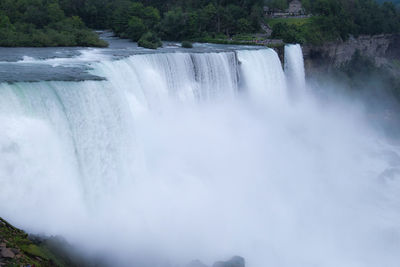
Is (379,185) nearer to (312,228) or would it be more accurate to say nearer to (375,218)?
(375,218)

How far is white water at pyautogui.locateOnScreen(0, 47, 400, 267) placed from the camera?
1132 cm

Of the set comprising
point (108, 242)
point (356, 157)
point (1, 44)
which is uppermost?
point (1, 44)

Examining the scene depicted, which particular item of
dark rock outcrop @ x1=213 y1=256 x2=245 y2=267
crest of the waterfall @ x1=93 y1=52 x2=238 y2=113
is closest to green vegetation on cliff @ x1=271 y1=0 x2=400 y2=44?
crest of the waterfall @ x1=93 y1=52 x2=238 y2=113

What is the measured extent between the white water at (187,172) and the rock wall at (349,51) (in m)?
8.86

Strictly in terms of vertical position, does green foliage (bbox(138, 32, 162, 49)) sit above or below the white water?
above

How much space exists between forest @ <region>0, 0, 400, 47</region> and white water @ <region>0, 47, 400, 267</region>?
33.4 ft

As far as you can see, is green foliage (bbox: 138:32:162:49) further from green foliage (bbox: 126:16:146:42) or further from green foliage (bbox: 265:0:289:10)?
green foliage (bbox: 265:0:289:10)

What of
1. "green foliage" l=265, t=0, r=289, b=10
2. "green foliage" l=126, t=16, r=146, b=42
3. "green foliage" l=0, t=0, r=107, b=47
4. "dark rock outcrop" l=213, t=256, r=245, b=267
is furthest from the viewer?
"green foliage" l=265, t=0, r=289, b=10

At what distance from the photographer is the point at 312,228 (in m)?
14.9

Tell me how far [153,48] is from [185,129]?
10.6 m

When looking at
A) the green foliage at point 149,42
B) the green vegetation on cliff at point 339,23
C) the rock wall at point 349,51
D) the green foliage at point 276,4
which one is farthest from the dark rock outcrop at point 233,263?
the green foliage at point 276,4

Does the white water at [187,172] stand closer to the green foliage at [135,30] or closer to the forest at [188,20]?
the forest at [188,20]

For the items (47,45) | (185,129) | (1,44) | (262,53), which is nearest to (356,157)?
(262,53)

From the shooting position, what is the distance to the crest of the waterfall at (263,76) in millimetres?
23166
